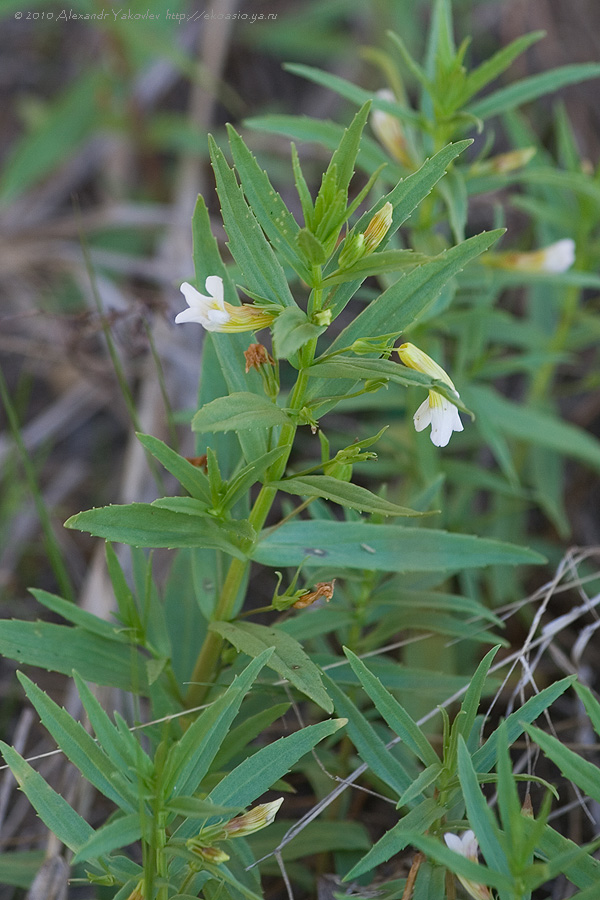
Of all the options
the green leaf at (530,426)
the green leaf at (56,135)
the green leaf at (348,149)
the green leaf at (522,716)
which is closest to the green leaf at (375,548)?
the green leaf at (522,716)

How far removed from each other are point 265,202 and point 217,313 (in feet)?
0.76

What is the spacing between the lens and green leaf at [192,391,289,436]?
1.17m

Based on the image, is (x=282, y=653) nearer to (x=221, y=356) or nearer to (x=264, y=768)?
(x=264, y=768)

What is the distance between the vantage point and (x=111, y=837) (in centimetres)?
118

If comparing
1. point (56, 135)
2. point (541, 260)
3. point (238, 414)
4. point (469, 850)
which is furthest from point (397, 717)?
point (56, 135)

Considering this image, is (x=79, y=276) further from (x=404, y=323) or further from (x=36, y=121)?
(x=404, y=323)

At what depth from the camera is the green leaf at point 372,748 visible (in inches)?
57.7

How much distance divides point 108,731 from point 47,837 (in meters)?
0.72

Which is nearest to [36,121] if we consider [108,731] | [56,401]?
[56,401]

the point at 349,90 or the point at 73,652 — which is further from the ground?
the point at 349,90

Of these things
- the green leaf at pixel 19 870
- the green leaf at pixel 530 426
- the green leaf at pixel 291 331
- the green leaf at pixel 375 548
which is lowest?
the green leaf at pixel 19 870

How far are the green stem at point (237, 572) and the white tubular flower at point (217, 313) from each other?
10 cm

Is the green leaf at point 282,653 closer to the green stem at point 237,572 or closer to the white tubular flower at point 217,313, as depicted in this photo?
the green stem at point 237,572

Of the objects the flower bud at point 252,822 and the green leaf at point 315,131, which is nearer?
the flower bud at point 252,822
